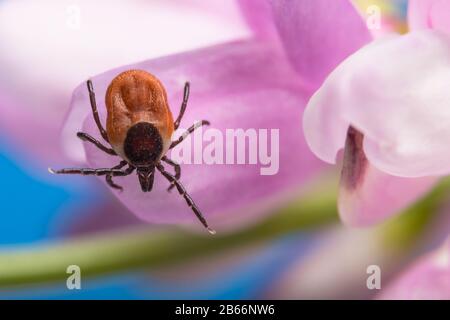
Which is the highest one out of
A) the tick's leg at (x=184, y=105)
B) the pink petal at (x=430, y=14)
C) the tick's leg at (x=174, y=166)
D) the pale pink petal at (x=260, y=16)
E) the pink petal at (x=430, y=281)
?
the pale pink petal at (x=260, y=16)

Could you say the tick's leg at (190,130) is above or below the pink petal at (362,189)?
above

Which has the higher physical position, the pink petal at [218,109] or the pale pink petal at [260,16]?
the pale pink petal at [260,16]

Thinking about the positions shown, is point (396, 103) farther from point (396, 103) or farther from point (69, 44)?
point (69, 44)

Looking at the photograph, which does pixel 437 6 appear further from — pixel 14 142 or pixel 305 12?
pixel 14 142

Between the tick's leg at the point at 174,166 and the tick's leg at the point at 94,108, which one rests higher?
the tick's leg at the point at 94,108

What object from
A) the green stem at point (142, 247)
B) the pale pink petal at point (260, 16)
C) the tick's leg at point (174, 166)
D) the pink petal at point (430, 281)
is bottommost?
the pink petal at point (430, 281)

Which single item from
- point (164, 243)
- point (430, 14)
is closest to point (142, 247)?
point (164, 243)
